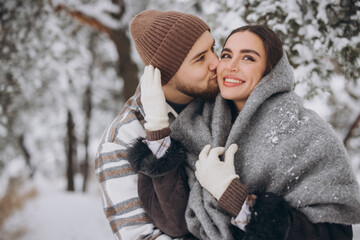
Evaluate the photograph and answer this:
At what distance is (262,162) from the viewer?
1762 millimetres

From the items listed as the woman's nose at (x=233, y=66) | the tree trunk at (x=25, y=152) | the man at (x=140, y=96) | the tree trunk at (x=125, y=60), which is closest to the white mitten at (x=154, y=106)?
Result: the man at (x=140, y=96)

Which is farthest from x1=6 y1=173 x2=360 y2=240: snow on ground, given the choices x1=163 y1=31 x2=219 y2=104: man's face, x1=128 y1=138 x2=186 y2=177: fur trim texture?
x1=128 y1=138 x2=186 y2=177: fur trim texture

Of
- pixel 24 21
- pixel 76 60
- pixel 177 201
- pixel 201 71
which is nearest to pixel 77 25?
pixel 76 60

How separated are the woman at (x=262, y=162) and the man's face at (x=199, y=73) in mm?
204

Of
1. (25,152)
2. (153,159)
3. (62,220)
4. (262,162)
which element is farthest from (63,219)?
(262,162)

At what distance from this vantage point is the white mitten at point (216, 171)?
5.65 ft

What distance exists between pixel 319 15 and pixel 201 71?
1186mm

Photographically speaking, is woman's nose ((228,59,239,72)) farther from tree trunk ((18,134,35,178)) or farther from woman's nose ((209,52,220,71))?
tree trunk ((18,134,35,178))

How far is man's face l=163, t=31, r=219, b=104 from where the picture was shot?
2.35 metres

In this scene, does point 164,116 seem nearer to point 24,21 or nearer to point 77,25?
point 24,21

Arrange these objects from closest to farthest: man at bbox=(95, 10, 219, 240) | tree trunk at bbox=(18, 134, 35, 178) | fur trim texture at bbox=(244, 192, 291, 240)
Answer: fur trim texture at bbox=(244, 192, 291, 240) < man at bbox=(95, 10, 219, 240) < tree trunk at bbox=(18, 134, 35, 178)

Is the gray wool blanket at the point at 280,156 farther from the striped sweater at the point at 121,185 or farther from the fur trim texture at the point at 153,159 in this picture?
the striped sweater at the point at 121,185

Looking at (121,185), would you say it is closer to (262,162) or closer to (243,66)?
(262,162)

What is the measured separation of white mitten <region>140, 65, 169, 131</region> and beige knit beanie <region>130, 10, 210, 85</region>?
1.19 feet
